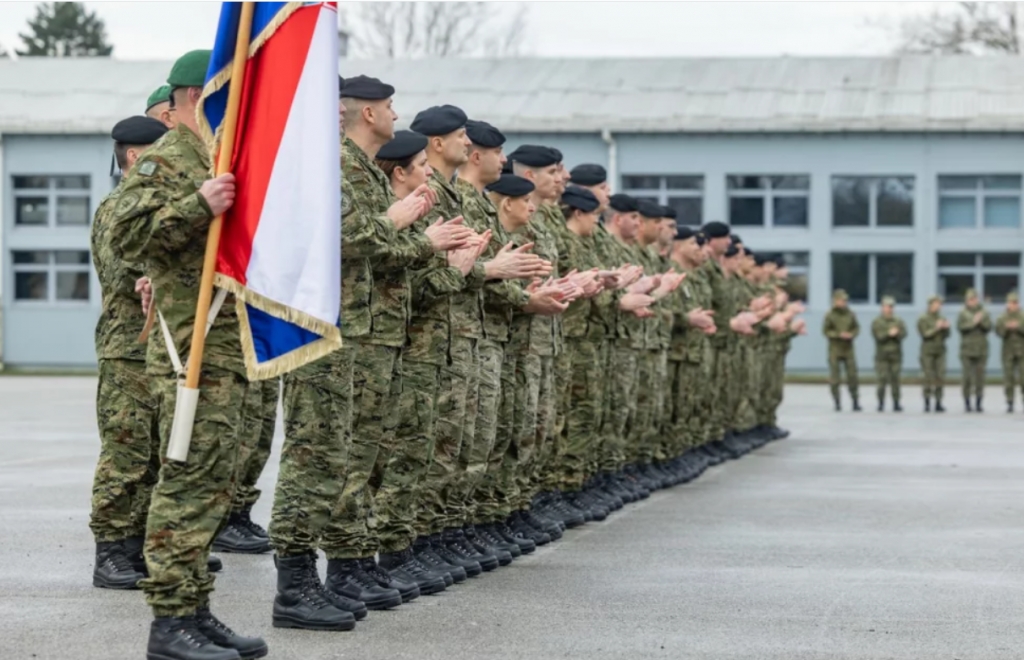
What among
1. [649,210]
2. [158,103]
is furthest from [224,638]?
[649,210]

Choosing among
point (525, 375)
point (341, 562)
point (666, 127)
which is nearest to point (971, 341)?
point (666, 127)

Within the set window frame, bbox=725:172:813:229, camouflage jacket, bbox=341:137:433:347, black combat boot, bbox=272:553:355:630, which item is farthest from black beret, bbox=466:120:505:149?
window frame, bbox=725:172:813:229

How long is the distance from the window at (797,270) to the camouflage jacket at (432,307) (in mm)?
31817

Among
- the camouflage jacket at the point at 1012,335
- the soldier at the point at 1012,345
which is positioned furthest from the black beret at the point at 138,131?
the camouflage jacket at the point at 1012,335

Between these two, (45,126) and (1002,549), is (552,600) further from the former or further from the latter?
(45,126)

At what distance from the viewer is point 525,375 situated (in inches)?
393

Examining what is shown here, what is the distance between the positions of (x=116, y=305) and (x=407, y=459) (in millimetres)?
1502

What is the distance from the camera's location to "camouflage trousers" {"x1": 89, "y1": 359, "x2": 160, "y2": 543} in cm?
828

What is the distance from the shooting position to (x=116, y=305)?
27.7ft

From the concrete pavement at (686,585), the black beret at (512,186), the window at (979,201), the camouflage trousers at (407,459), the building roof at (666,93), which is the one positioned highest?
the building roof at (666,93)

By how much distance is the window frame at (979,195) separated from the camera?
39094 mm

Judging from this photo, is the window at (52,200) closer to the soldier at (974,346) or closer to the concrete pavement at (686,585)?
the soldier at (974,346)

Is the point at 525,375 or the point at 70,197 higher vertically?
the point at 70,197

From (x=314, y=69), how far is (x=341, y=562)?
7.57 feet
